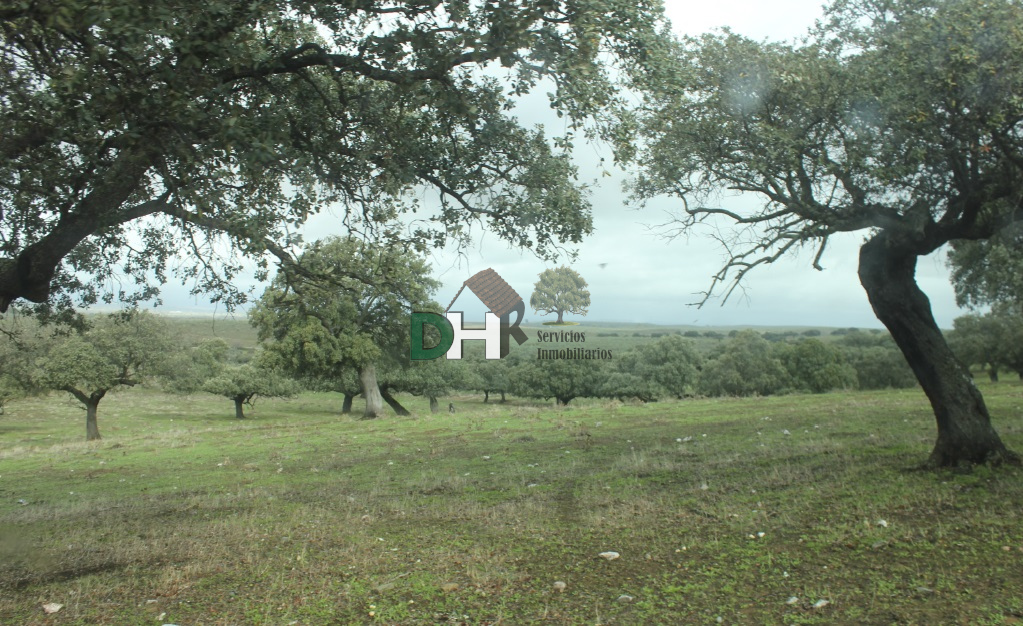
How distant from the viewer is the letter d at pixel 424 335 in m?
27.0

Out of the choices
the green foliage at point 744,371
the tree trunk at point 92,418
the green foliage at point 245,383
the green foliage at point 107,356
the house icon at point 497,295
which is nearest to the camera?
the house icon at point 497,295

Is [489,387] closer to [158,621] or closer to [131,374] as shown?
[131,374]

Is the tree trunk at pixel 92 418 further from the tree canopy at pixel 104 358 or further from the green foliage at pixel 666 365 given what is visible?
the green foliage at pixel 666 365

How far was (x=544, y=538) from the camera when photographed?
6.95 m

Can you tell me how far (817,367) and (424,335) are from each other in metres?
43.8

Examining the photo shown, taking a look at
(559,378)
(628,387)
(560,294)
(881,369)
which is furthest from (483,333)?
(881,369)

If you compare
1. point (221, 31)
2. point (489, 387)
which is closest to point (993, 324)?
point (489, 387)

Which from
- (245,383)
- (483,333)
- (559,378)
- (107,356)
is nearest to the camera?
(107,356)

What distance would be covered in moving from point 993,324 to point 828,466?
49.0 meters

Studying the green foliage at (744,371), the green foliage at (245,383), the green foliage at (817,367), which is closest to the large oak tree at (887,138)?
the green foliage at (245,383)

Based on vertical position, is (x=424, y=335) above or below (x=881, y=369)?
above

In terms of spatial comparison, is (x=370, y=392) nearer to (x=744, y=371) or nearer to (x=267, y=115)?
(x=267, y=115)

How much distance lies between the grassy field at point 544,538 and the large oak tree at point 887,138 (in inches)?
90.9

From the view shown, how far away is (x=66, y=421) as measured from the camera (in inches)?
1962
